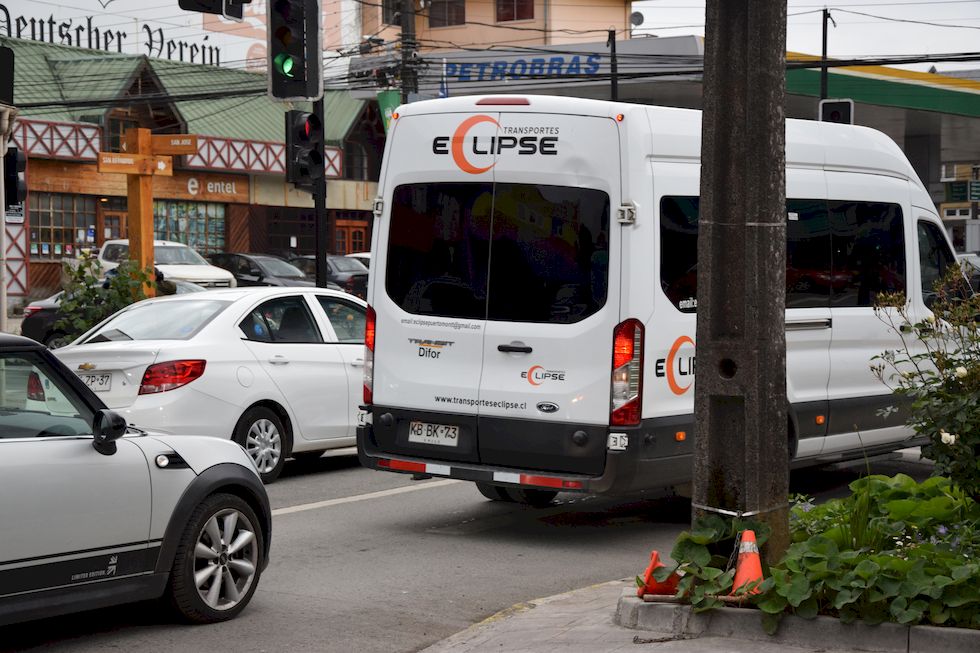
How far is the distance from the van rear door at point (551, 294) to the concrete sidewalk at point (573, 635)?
156 cm

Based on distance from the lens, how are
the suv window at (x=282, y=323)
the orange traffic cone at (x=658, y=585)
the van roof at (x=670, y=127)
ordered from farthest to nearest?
1. the suv window at (x=282, y=323)
2. the van roof at (x=670, y=127)
3. the orange traffic cone at (x=658, y=585)

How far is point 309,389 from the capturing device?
1160cm

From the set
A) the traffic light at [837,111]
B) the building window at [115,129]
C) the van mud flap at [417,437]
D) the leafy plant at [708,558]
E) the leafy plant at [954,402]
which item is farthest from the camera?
the building window at [115,129]

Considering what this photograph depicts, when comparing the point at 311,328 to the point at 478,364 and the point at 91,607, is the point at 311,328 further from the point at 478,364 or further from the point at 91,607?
the point at 91,607

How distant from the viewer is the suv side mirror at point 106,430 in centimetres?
609

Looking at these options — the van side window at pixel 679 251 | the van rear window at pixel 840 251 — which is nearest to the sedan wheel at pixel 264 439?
the van side window at pixel 679 251

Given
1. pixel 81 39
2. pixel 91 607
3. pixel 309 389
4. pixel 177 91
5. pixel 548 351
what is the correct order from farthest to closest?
1. pixel 81 39
2. pixel 177 91
3. pixel 309 389
4. pixel 548 351
5. pixel 91 607

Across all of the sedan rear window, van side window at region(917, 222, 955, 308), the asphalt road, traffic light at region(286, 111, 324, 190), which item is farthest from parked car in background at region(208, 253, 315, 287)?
van side window at region(917, 222, 955, 308)

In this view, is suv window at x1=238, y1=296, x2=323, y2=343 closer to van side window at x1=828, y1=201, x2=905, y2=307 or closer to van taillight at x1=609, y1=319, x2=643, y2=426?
van taillight at x1=609, y1=319, x2=643, y2=426

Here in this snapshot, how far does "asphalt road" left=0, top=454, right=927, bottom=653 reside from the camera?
6.56 metres

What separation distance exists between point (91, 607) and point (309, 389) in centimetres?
556

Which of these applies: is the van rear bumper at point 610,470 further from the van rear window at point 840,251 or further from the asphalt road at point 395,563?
the van rear window at point 840,251

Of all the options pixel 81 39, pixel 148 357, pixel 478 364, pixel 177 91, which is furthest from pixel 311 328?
pixel 81 39

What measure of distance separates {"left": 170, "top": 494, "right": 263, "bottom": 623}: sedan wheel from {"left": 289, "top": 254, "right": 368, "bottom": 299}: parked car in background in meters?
28.7
